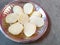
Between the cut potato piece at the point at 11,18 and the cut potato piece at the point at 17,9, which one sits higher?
the cut potato piece at the point at 17,9

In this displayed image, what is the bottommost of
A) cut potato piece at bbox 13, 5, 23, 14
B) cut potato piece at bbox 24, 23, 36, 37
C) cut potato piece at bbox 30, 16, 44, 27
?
cut potato piece at bbox 24, 23, 36, 37

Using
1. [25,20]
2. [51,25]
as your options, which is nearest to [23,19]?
[25,20]

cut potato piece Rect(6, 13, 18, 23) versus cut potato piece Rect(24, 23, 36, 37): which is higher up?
cut potato piece Rect(6, 13, 18, 23)

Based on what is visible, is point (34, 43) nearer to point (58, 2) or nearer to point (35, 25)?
point (35, 25)

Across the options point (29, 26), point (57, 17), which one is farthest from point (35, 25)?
point (57, 17)

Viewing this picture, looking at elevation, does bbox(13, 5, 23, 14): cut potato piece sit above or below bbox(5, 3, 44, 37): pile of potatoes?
above
